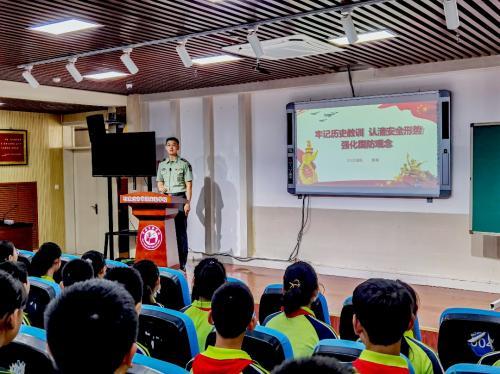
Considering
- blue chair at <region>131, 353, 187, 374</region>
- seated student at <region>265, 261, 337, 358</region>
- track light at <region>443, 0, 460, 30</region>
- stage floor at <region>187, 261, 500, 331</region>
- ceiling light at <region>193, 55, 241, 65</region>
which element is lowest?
stage floor at <region>187, 261, 500, 331</region>

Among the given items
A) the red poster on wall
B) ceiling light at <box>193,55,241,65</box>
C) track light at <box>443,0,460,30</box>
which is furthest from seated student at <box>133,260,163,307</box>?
the red poster on wall

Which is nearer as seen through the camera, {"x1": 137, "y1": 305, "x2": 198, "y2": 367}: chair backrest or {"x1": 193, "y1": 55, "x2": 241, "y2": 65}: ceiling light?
{"x1": 137, "y1": 305, "x2": 198, "y2": 367}: chair backrest

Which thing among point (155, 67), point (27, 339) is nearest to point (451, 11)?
point (27, 339)

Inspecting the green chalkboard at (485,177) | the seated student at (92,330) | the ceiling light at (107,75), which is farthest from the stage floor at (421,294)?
the seated student at (92,330)

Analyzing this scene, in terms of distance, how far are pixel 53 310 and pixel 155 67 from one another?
5673 millimetres

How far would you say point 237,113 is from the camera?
800 centimetres

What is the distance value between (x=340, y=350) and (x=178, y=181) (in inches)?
221

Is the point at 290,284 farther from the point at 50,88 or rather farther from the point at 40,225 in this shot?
the point at 40,225

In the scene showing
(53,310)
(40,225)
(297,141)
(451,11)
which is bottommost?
(40,225)

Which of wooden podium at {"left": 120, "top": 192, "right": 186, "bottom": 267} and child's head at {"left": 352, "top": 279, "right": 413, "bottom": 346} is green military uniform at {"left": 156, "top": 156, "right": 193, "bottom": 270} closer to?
wooden podium at {"left": 120, "top": 192, "right": 186, "bottom": 267}

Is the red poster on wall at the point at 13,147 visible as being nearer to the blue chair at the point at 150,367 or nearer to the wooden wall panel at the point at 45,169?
the wooden wall panel at the point at 45,169

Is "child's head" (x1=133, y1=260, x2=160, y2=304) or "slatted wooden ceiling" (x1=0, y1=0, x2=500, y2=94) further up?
"slatted wooden ceiling" (x1=0, y1=0, x2=500, y2=94)

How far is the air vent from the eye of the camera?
5051mm

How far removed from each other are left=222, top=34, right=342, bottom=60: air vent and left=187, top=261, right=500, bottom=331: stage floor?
8.58 feet
